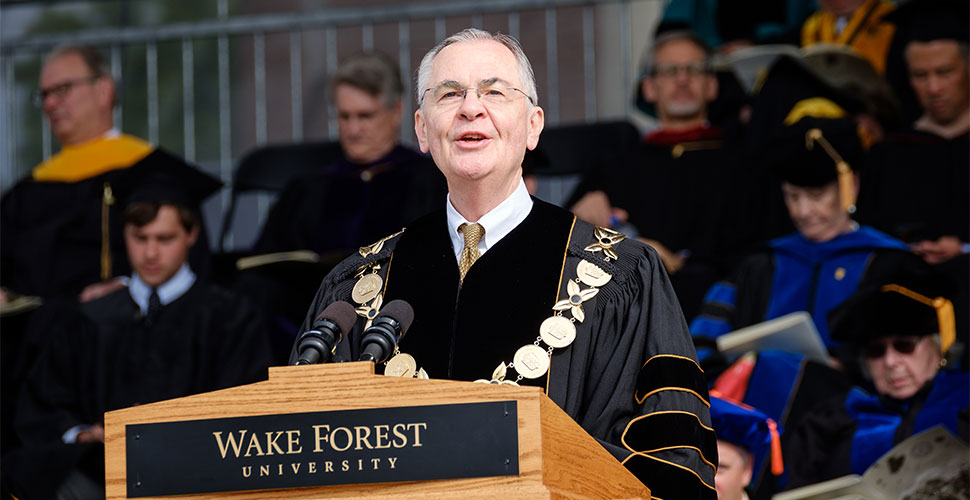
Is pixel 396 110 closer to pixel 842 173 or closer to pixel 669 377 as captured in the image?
pixel 842 173

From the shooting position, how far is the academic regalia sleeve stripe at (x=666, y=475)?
259cm

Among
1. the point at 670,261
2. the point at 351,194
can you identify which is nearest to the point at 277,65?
the point at 351,194

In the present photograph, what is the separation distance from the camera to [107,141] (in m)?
8.16

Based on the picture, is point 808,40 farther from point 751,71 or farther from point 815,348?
point 815,348

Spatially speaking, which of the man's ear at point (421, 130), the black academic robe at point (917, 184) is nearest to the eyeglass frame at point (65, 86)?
the black academic robe at point (917, 184)

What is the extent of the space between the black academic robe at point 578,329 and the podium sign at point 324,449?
17.4 inches

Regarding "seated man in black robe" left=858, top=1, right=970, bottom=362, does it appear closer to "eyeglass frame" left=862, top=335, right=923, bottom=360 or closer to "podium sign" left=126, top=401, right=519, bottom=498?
"eyeglass frame" left=862, top=335, right=923, bottom=360

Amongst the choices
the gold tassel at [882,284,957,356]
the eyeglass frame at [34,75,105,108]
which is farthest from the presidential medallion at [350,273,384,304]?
the eyeglass frame at [34,75,105,108]

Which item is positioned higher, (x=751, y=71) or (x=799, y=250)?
(x=751, y=71)

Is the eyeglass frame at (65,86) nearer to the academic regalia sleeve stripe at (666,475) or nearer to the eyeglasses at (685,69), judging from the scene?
the eyeglasses at (685,69)

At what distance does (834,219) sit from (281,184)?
134 inches

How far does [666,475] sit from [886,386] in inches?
128

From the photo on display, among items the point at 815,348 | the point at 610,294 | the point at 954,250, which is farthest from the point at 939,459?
the point at 610,294

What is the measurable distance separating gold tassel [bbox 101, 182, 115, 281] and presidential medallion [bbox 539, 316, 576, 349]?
5.03 m
